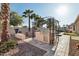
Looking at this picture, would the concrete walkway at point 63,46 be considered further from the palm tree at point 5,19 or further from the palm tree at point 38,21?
the palm tree at point 5,19

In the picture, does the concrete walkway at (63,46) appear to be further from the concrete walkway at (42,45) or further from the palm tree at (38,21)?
the palm tree at (38,21)

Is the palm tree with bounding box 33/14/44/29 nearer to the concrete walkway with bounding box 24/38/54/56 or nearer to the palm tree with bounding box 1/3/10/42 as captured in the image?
the concrete walkway with bounding box 24/38/54/56

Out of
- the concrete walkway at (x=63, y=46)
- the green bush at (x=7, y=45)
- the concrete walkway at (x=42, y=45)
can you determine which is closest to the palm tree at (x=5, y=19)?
the green bush at (x=7, y=45)

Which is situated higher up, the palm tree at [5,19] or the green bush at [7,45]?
the palm tree at [5,19]

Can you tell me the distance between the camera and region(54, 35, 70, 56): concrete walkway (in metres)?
2.83

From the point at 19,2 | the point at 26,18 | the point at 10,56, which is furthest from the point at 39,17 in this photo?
the point at 10,56

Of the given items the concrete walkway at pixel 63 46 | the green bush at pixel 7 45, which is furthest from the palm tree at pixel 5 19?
the concrete walkway at pixel 63 46

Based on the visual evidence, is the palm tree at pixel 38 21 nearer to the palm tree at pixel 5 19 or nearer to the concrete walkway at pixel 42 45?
the concrete walkway at pixel 42 45

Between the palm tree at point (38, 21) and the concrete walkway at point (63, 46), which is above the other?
the palm tree at point (38, 21)

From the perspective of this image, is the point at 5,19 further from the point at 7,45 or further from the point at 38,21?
the point at 38,21

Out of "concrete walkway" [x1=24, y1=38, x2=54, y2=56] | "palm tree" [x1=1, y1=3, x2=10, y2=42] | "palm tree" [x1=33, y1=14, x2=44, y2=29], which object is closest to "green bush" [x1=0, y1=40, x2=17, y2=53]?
"palm tree" [x1=1, y1=3, x2=10, y2=42]

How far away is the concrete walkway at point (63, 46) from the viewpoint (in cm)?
283

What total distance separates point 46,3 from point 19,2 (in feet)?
1.35

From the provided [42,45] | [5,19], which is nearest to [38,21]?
[42,45]
